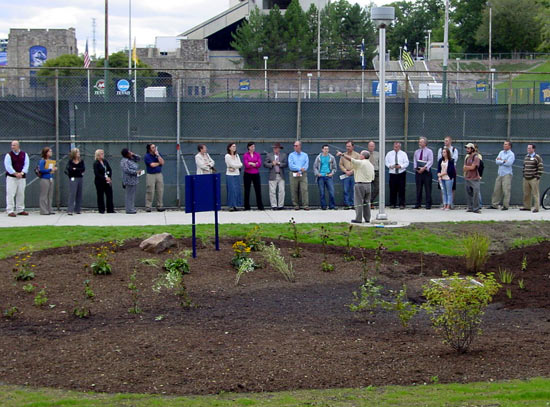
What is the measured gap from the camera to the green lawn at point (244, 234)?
15750mm

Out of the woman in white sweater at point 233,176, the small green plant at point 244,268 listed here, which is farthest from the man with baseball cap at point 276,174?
the small green plant at point 244,268

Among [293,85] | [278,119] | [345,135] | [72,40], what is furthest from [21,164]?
[72,40]

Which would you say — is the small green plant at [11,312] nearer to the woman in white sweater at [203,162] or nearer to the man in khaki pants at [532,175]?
the woman in white sweater at [203,162]

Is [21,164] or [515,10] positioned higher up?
[515,10]

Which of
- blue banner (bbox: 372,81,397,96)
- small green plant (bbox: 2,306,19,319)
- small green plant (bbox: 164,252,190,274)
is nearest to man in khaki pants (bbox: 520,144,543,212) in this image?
small green plant (bbox: 164,252,190,274)

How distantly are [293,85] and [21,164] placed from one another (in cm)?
3211

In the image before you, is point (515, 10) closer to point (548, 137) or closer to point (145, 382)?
point (548, 137)

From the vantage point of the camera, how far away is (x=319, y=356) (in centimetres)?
855

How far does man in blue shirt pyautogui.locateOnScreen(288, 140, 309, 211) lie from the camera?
21.5 metres

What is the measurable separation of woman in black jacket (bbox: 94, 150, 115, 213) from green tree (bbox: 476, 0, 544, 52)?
3075 inches

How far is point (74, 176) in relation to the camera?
2019cm

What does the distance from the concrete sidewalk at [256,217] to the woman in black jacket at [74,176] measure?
14.5 inches

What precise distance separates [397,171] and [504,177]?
294cm

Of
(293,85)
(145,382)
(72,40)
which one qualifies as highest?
(72,40)
